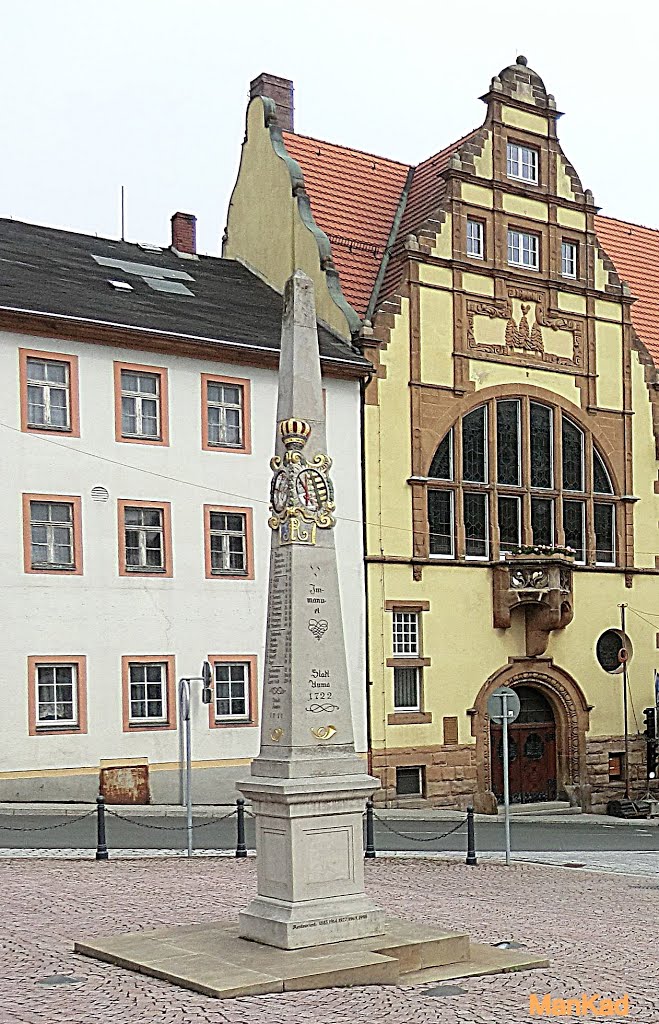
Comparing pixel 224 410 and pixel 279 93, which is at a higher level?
pixel 279 93

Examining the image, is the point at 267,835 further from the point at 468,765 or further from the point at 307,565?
the point at 468,765

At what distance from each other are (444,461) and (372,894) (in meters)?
17.4

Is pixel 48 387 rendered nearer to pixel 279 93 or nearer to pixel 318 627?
pixel 279 93

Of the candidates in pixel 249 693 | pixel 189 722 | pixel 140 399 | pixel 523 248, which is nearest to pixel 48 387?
pixel 140 399

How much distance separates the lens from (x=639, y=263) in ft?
138

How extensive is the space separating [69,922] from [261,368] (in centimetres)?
1770

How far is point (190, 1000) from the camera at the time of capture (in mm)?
9375

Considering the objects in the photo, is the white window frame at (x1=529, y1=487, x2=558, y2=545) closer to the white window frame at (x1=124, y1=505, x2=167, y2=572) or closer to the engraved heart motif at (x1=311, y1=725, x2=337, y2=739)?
the white window frame at (x1=124, y1=505, x2=167, y2=572)

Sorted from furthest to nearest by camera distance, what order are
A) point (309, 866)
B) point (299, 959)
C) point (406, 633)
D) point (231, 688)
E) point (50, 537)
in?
point (406, 633) < point (231, 688) < point (50, 537) < point (309, 866) < point (299, 959)

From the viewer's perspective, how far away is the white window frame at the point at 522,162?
3469cm

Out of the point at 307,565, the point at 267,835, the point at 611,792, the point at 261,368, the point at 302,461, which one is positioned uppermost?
the point at 261,368

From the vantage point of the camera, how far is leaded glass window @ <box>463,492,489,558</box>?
3272 cm

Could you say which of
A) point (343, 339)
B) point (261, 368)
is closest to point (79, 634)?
point (261, 368)

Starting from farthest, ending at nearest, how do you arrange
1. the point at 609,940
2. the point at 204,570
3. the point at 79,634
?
the point at 204,570, the point at 79,634, the point at 609,940
